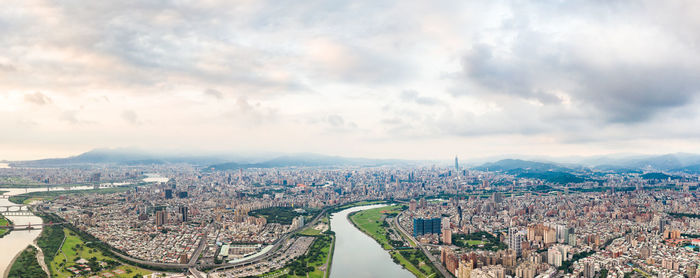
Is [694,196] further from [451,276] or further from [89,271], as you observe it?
[89,271]

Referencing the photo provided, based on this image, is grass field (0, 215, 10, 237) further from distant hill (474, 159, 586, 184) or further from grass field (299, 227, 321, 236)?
distant hill (474, 159, 586, 184)

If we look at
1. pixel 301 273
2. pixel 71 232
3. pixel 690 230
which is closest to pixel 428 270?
pixel 301 273

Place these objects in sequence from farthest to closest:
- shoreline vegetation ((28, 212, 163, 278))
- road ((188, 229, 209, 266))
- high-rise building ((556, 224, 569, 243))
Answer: high-rise building ((556, 224, 569, 243)) → road ((188, 229, 209, 266)) → shoreline vegetation ((28, 212, 163, 278))

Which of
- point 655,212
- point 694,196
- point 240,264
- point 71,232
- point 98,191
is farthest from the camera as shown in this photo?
point 98,191

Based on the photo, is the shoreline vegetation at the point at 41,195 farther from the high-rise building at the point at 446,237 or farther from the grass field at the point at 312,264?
the high-rise building at the point at 446,237

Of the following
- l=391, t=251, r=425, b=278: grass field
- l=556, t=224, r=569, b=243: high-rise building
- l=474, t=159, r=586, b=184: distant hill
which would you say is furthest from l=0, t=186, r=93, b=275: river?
l=474, t=159, r=586, b=184: distant hill

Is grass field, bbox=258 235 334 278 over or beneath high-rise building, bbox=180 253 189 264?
beneath

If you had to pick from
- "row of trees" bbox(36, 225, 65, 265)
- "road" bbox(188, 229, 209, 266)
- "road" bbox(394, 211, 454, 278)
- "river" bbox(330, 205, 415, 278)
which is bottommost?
"river" bbox(330, 205, 415, 278)

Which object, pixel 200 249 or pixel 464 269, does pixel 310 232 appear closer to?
pixel 200 249
